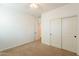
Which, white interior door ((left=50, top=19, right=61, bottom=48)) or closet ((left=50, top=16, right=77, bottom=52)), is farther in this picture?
white interior door ((left=50, top=19, right=61, bottom=48))

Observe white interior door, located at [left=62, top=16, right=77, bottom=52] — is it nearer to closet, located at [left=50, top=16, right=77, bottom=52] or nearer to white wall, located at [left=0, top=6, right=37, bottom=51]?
closet, located at [left=50, top=16, right=77, bottom=52]

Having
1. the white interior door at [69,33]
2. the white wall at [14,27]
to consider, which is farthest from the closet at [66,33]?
the white wall at [14,27]

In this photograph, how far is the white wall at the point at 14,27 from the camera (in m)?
1.36

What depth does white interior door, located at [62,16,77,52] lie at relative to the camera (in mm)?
1372

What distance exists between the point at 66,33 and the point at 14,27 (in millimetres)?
1080

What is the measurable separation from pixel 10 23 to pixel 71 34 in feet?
4.02

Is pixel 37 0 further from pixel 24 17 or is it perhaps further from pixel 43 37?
pixel 43 37

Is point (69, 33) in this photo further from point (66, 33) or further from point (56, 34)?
point (56, 34)

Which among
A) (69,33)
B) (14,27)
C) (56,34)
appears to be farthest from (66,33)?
(14,27)

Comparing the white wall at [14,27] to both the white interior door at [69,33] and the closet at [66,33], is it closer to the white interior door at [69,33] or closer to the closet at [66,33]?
the closet at [66,33]

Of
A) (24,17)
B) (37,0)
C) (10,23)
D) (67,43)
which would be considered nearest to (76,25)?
(67,43)

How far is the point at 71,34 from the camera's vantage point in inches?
54.6

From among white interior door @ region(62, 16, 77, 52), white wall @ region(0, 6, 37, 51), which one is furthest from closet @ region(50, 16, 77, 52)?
white wall @ region(0, 6, 37, 51)

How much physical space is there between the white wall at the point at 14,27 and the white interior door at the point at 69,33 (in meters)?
0.74
